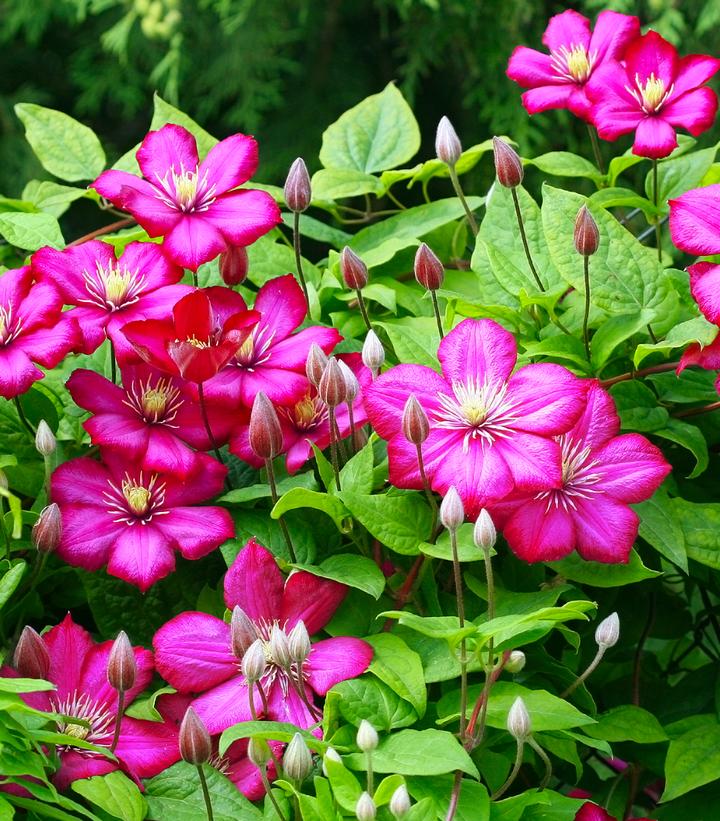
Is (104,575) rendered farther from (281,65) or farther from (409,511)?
(281,65)

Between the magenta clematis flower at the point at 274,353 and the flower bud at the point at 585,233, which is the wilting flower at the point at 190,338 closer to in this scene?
the magenta clematis flower at the point at 274,353

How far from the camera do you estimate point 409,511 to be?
0.72 meters

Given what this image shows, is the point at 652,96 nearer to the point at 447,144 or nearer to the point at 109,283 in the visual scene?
the point at 447,144

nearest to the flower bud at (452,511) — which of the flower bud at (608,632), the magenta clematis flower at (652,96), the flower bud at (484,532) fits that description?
the flower bud at (484,532)

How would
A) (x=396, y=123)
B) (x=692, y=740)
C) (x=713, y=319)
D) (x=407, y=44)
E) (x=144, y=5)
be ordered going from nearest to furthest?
(x=713, y=319) → (x=692, y=740) → (x=396, y=123) → (x=144, y=5) → (x=407, y=44)

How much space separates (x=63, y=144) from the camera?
3.35 ft

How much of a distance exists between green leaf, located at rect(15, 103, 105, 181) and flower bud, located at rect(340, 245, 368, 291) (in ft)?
1.05

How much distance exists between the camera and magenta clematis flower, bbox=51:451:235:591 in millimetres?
737

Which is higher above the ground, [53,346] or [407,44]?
[53,346]

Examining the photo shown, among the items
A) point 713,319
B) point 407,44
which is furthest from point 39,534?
point 407,44

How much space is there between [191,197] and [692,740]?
0.49 m

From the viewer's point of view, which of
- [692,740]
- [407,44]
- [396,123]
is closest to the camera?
[692,740]

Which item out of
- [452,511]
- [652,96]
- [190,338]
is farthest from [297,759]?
[652,96]

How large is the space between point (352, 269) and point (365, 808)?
352mm
